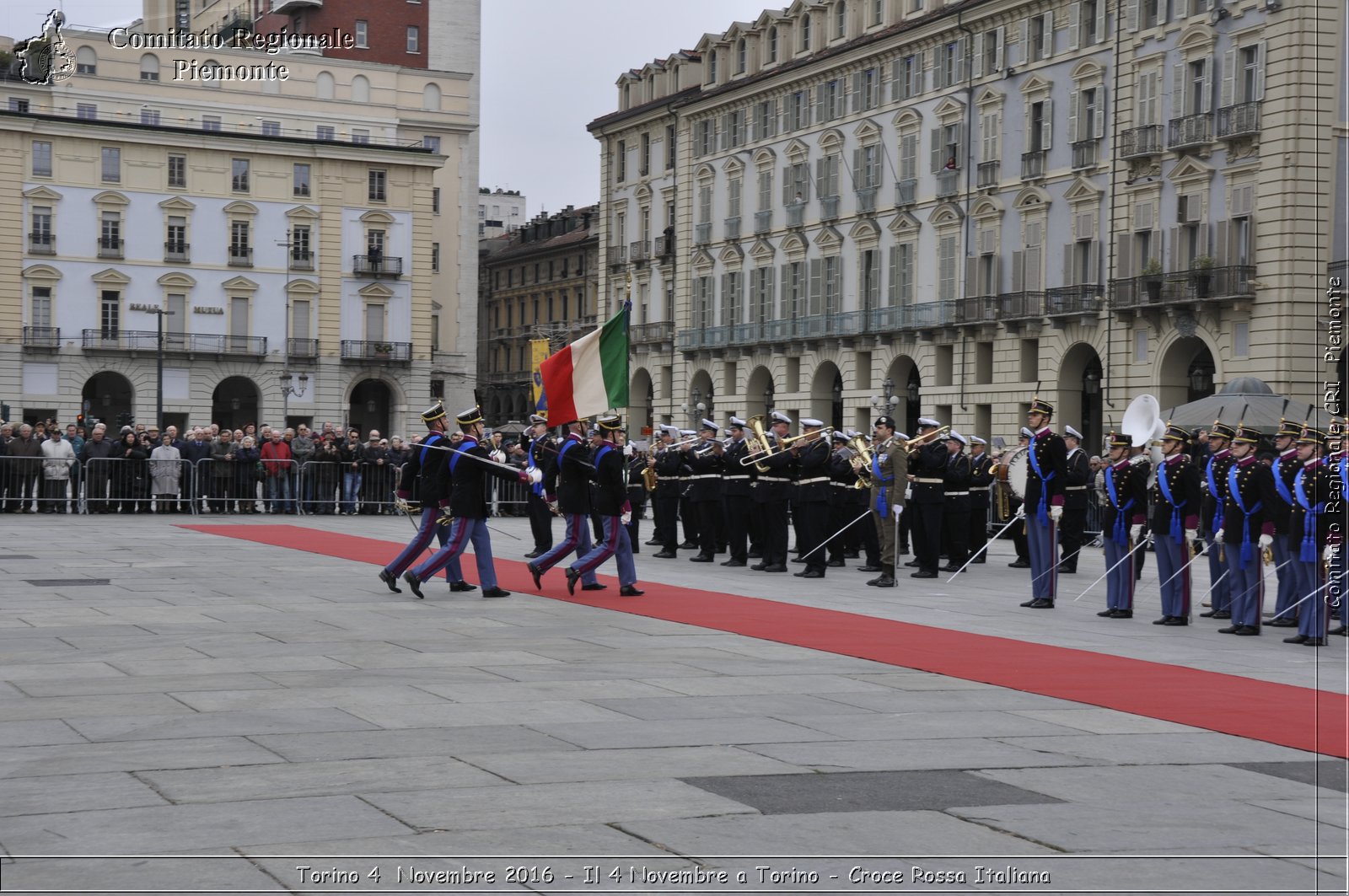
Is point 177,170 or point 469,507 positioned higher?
point 177,170

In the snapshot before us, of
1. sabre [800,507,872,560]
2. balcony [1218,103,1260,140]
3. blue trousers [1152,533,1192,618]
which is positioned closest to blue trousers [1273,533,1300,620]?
blue trousers [1152,533,1192,618]

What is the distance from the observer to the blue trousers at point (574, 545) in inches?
690

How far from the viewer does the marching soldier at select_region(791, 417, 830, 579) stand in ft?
68.4

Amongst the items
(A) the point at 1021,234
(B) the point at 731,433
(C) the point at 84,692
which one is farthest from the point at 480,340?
(C) the point at 84,692

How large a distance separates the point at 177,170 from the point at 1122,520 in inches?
2645

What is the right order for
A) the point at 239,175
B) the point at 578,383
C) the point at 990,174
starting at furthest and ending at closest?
the point at 239,175, the point at 990,174, the point at 578,383

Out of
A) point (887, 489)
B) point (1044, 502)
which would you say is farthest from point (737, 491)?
point (1044, 502)

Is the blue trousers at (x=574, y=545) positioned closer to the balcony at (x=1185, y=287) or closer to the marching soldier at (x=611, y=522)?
the marching soldier at (x=611, y=522)

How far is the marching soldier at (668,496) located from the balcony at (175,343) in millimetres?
54392

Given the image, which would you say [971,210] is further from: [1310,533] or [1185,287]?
[1310,533]

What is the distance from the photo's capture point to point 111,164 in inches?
2982

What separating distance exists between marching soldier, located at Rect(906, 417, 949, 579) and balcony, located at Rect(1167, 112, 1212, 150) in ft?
87.4

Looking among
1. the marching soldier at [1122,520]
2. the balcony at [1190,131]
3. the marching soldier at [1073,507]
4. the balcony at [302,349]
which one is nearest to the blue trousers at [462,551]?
the marching soldier at [1122,520]

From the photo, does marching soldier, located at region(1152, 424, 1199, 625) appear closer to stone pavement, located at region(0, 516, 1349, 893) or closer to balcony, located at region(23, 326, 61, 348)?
stone pavement, located at region(0, 516, 1349, 893)
